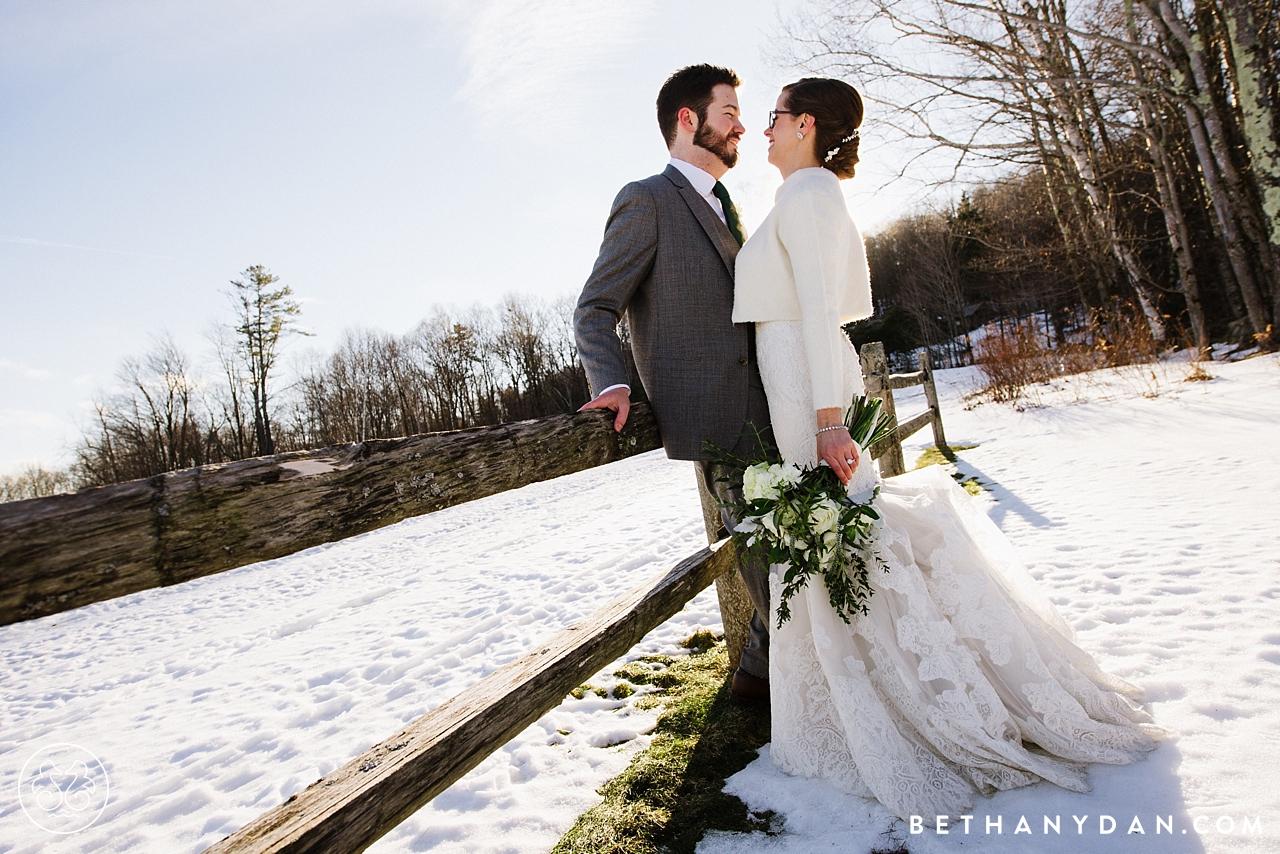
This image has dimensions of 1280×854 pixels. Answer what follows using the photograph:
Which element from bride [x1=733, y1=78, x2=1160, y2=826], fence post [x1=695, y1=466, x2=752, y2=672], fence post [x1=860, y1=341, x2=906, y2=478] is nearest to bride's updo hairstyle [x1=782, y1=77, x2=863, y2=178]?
bride [x1=733, y1=78, x2=1160, y2=826]

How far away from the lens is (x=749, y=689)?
2.49 meters

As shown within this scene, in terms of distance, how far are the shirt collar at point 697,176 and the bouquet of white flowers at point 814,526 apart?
1.02 meters

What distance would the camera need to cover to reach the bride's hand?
6.14 ft

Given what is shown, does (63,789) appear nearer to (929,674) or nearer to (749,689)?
(749,689)

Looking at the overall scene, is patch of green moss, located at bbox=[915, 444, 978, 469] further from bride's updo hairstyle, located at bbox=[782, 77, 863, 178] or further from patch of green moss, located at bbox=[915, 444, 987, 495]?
bride's updo hairstyle, located at bbox=[782, 77, 863, 178]

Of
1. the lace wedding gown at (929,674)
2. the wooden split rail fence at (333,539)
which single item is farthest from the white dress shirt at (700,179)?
the wooden split rail fence at (333,539)

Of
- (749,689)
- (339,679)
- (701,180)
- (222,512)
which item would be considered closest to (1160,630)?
(749,689)

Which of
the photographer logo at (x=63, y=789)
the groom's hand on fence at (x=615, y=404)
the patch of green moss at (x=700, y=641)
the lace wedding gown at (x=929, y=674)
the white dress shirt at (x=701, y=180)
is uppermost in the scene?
the white dress shirt at (x=701, y=180)

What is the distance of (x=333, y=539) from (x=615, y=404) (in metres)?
0.94

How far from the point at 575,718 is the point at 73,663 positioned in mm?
8802

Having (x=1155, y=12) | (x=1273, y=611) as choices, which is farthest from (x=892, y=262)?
(x=1273, y=611)

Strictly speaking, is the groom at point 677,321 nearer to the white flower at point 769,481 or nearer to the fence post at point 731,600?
the white flower at point 769,481

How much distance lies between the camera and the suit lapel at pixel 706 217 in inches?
84.6

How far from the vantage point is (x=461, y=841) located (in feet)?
6.98
